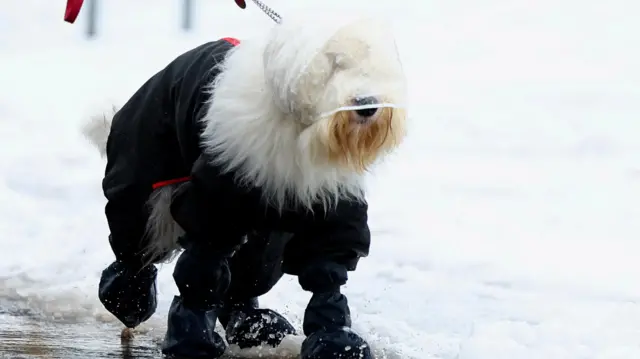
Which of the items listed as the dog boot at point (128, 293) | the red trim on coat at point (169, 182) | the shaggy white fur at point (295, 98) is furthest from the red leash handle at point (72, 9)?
the dog boot at point (128, 293)

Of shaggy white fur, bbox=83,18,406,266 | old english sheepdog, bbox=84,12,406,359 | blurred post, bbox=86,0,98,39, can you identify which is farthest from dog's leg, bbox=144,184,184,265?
blurred post, bbox=86,0,98,39

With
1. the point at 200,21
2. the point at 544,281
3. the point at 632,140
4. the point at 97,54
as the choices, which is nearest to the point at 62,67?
the point at 97,54

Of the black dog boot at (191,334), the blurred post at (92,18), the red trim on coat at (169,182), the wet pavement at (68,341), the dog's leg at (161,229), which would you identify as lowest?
the blurred post at (92,18)

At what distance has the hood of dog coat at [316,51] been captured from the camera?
3727 millimetres

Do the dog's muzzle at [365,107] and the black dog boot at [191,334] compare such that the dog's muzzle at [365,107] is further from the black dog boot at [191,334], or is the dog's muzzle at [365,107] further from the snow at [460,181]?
the black dog boot at [191,334]

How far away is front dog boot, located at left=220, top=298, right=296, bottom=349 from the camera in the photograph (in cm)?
482

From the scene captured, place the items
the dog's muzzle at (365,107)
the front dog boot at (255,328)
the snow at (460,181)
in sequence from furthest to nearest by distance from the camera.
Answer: the snow at (460,181) < the front dog boot at (255,328) < the dog's muzzle at (365,107)

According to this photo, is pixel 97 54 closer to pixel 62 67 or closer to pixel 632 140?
pixel 62 67

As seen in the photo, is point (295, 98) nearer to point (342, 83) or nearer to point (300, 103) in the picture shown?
point (300, 103)

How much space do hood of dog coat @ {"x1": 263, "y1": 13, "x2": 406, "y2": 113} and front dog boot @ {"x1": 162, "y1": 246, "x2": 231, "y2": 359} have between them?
0.77 m

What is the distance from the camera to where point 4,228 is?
7121 millimetres

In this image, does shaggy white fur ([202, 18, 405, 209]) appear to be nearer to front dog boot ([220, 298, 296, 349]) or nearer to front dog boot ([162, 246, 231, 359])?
front dog boot ([162, 246, 231, 359])

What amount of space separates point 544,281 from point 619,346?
3.42 feet

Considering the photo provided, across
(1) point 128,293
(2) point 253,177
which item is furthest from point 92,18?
(2) point 253,177
